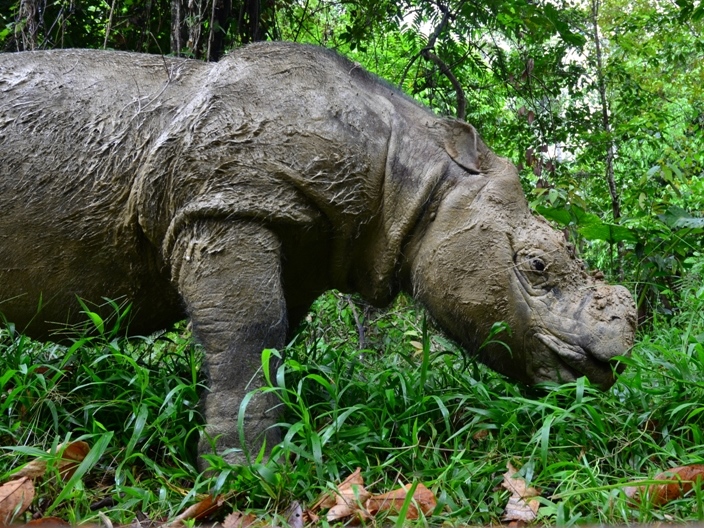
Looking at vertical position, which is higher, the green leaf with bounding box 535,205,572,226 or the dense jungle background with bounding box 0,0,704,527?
the green leaf with bounding box 535,205,572,226

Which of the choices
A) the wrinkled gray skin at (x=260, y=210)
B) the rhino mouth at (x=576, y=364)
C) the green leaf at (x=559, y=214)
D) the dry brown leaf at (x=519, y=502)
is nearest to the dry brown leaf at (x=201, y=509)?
the wrinkled gray skin at (x=260, y=210)

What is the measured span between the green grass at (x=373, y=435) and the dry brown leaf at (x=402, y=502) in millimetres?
59

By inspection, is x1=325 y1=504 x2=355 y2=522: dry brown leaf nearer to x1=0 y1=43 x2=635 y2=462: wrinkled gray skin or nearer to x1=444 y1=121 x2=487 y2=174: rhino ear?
x1=0 y1=43 x2=635 y2=462: wrinkled gray skin

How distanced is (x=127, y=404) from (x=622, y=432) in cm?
211

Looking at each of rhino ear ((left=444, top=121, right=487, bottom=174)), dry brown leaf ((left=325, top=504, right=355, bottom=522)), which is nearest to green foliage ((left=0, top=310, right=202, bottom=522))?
dry brown leaf ((left=325, top=504, right=355, bottom=522))

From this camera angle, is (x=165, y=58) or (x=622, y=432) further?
(x=165, y=58)

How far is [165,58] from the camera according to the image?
14.5 feet

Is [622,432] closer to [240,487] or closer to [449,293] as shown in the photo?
[449,293]

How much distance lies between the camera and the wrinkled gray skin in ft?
12.6

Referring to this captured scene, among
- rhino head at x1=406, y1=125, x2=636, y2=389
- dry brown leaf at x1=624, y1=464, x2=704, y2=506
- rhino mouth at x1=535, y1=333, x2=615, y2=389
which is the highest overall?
rhino head at x1=406, y1=125, x2=636, y2=389

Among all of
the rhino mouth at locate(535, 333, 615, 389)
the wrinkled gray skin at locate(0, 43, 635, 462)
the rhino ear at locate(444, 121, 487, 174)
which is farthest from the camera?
the rhino ear at locate(444, 121, 487, 174)

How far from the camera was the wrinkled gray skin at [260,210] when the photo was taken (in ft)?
12.6

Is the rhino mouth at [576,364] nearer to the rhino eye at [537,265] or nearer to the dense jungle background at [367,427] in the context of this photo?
the dense jungle background at [367,427]

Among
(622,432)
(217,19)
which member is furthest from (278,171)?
(217,19)
